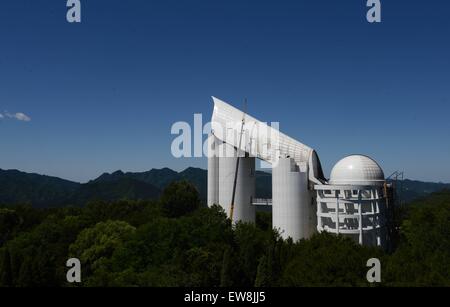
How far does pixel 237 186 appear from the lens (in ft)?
216

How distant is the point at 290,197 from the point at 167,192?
37.3 meters

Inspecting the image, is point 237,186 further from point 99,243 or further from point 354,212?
point 99,243

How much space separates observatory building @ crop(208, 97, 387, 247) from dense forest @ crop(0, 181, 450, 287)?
7306 millimetres

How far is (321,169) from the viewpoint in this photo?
63156 mm

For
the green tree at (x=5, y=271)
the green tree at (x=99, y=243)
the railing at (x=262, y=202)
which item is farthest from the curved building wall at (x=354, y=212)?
A: the green tree at (x=5, y=271)

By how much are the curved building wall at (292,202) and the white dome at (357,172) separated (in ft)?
16.7

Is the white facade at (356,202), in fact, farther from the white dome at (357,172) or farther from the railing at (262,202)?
the railing at (262,202)

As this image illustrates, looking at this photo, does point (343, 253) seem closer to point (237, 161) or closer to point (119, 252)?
point (119, 252)

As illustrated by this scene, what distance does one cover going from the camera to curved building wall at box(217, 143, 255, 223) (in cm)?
6575

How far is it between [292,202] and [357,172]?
11104 mm

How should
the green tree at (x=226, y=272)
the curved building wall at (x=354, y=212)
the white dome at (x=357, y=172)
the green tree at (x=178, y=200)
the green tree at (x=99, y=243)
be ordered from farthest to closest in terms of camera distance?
the green tree at (x=178, y=200) < the white dome at (x=357, y=172) < the curved building wall at (x=354, y=212) < the green tree at (x=99, y=243) < the green tree at (x=226, y=272)

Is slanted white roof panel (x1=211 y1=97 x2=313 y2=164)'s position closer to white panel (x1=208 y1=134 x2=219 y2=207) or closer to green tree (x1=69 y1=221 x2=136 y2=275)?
white panel (x1=208 y1=134 x2=219 y2=207)

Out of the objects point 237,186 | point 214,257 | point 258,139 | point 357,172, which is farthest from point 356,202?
point 214,257

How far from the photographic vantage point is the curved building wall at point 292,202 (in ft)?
188
